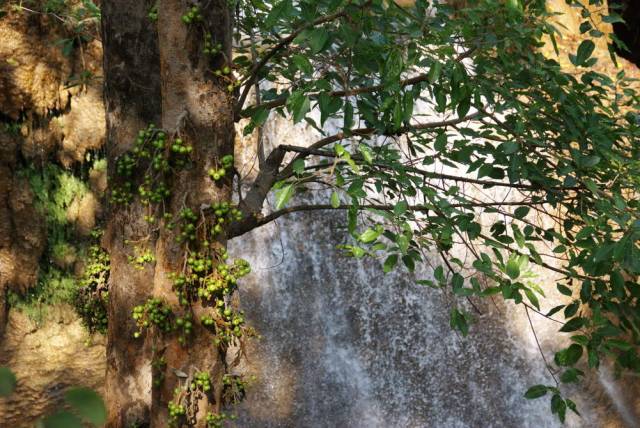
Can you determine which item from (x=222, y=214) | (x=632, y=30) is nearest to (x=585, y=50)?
(x=222, y=214)

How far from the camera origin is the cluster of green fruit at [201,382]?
322 centimetres

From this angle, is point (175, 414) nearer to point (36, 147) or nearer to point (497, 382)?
point (36, 147)

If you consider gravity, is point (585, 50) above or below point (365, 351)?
above

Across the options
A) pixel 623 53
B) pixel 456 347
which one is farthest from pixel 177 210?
pixel 623 53

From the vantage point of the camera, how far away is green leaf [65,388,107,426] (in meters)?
0.71

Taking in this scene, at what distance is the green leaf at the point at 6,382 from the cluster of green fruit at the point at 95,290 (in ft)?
14.0

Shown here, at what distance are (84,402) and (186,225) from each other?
252 cm

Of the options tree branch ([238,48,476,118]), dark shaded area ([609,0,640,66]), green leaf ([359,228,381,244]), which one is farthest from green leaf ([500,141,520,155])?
dark shaded area ([609,0,640,66])

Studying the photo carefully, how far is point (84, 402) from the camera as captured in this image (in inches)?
28.1

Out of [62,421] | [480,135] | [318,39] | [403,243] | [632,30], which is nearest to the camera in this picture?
[62,421]

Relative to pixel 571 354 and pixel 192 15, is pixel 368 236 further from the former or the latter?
pixel 192 15

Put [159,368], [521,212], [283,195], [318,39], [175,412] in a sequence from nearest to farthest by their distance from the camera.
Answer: [318,39] < [283,195] < [175,412] < [159,368] < [521,212]

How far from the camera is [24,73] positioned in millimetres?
6109

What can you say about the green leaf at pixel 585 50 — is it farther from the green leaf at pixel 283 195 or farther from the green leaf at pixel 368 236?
the green leaf at pixel 283 195
